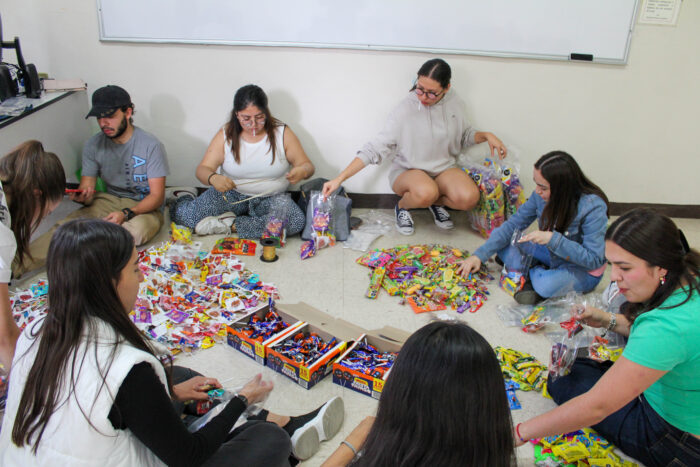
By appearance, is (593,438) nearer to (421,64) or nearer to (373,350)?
(373,350)

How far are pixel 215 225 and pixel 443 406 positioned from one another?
2902mm

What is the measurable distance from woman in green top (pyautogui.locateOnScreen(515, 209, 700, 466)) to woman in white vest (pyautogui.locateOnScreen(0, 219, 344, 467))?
3.68 feet

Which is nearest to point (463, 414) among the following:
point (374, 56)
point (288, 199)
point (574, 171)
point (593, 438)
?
point (593, 438)

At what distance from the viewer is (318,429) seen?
205 cm

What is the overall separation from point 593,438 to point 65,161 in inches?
138

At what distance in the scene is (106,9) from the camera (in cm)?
370

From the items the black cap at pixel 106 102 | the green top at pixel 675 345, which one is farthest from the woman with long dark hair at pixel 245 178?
the green top at pixel 675 345

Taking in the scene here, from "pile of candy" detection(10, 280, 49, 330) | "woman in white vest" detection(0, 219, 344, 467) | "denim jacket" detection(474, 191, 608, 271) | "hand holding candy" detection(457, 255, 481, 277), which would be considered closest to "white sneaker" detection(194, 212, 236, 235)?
"pile of candy" detection(10, 280, 49, 330)

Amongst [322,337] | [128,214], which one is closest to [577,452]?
[322,337]

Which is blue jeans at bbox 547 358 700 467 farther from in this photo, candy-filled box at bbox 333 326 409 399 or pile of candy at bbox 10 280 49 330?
pile of candy at bbox 10 280 49 330

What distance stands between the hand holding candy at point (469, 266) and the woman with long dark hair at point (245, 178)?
1.13 metres

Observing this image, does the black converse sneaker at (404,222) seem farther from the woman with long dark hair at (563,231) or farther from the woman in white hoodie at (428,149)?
the woman with long dark hair at (563,231)

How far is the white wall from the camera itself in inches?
151

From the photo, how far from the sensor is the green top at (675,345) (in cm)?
156
